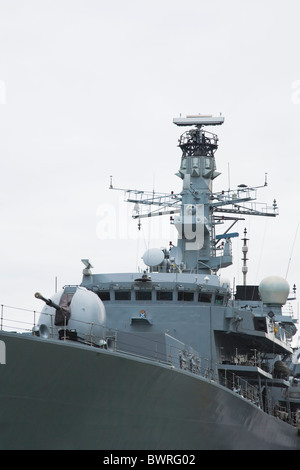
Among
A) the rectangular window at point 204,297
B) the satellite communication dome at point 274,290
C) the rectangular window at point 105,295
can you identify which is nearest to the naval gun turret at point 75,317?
the rectangular window at point 105,295

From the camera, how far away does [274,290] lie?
93.1 ft

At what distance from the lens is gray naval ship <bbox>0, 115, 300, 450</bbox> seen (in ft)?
43.2

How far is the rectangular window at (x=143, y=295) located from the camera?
72.2 feet

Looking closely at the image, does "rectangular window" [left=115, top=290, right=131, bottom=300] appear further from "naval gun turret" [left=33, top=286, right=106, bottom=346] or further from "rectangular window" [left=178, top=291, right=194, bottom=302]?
"naval gun turret" [left=33, top=286, right=106, bottom=346]

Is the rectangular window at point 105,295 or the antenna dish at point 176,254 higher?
the antenna dish at point 176,254

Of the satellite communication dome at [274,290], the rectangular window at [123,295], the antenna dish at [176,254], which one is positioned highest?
the antenna dish at [176,254]

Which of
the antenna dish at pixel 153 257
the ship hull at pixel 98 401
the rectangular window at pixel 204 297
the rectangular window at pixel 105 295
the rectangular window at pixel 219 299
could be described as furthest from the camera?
the antenna dish at pixel 153 257

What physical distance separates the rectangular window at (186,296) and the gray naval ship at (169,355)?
0.12 ft

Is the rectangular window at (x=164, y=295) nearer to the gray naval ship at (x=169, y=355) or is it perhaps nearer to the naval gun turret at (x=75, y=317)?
the gray naval ship at (x=169, y=355)

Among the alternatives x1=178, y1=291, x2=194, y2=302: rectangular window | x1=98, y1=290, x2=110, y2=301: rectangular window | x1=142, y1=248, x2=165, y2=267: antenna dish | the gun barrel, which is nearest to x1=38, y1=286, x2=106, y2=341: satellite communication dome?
the gun barrel

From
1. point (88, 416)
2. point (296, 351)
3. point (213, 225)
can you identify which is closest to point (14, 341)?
point (88, 416)

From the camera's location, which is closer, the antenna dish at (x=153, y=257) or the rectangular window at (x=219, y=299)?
the rectangular window at (x=219, y=299)

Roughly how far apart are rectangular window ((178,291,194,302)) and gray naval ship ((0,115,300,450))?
4 centimetres
